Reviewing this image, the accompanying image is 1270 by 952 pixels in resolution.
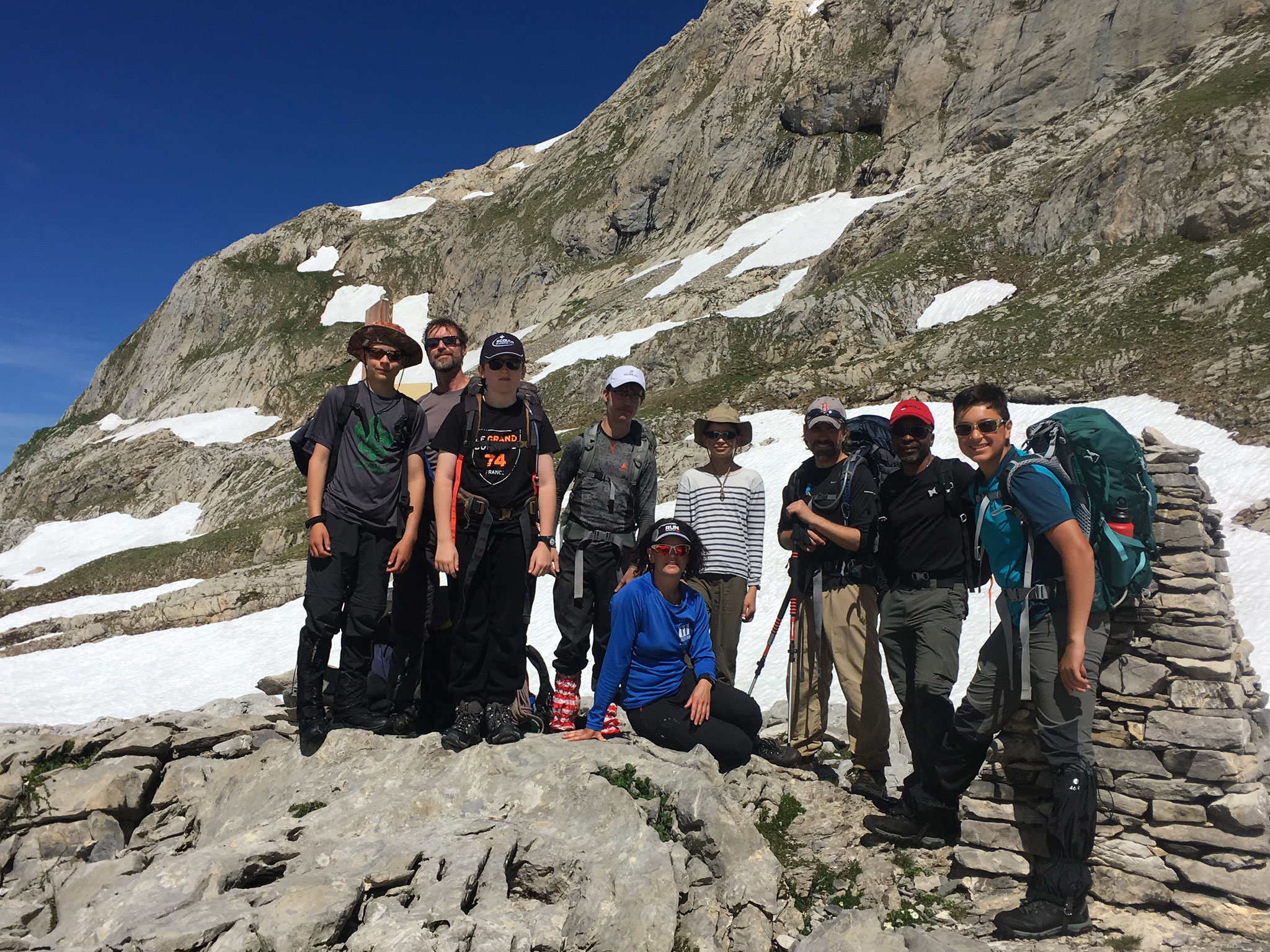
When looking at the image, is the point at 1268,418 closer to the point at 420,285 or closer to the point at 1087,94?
the point at 1087,94

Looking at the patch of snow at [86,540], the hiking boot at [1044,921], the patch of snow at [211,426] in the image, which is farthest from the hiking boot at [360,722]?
the patch of snow at [211,426]

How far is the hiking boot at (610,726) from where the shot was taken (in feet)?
19.3

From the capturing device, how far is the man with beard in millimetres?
6129

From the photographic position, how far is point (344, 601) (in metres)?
5.86

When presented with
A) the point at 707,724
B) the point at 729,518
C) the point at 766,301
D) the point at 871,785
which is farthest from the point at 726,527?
Answer: the point at 766,301

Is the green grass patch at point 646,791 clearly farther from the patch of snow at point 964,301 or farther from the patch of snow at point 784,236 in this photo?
the patch of snow at point 784,236

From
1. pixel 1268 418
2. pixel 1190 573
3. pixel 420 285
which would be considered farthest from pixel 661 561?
pixel 420 285

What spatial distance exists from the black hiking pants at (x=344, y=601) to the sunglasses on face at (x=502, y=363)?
168 centimetres

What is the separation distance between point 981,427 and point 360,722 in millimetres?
5582

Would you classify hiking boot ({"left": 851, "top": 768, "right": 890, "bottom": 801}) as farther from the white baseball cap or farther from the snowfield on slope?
the snowfield on slope

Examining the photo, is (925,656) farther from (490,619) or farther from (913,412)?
(490,619)

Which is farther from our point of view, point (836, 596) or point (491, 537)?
point (836, 596)

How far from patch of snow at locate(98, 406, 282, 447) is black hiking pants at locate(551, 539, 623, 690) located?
63.0 m

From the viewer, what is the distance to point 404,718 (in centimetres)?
629
